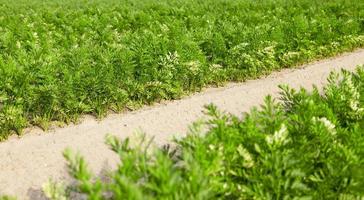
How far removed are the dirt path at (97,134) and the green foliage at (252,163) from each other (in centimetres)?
109

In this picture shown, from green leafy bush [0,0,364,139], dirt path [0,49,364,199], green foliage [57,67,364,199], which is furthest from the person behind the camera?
green leafy bush [0,0,364,139]

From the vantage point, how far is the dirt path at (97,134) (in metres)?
5.27

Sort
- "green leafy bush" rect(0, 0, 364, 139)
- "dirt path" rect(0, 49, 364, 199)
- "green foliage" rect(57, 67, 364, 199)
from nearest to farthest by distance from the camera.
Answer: "green foliage" rect(57, 67, 364, 199) → "dirt path" rect(0, 49, 364, 199) → "green leafy bush" rect(0, 0, 364, 139)

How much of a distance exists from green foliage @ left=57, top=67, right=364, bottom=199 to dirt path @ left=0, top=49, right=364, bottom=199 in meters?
1.09

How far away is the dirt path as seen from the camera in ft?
17.3

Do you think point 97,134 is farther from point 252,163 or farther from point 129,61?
point 252,163

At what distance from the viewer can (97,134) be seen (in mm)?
6328

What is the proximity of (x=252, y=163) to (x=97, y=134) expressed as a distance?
3.62 meters

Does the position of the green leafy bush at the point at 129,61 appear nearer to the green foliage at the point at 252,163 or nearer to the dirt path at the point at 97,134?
the dirt path at the point at 97,134

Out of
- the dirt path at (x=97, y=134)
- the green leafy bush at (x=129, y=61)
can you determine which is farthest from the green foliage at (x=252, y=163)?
the green leafy bush at (x=129, y=61)

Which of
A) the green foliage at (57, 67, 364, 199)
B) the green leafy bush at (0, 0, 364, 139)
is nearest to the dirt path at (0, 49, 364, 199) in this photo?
the green leafy bush at (0, 0, 364, 139)

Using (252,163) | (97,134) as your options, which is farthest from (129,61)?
(252,163)

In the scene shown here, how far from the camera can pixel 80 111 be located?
6910mm

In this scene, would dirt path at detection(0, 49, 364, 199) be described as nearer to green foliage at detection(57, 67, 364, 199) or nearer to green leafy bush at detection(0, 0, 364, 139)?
green leafy bush at detection(0, 0, 364, 139)
